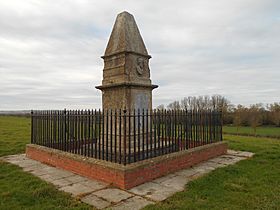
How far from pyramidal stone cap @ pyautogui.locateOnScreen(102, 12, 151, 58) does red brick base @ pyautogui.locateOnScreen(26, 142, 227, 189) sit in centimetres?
353

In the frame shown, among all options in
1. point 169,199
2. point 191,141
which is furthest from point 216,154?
point 169,199

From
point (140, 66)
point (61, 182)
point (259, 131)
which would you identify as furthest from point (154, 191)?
point (259, 131)

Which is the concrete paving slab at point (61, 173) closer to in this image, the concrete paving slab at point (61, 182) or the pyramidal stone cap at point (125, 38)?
the concrete paving slab at point (61, 182)

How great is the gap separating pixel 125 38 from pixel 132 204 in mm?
5174

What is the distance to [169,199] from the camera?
14.1ft

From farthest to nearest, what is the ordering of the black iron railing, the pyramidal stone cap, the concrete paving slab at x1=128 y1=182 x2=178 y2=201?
the pyramidal stone cap
the black iron railing
the concrete paving slab at x1=128 y1=182 x2=178 y2=201

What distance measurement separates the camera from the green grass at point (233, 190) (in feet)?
13.3

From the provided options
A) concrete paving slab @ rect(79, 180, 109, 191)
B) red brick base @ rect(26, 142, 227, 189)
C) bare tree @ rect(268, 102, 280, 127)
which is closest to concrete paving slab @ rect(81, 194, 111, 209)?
concrete paving slab @ rect(79, 180, 109, 191)

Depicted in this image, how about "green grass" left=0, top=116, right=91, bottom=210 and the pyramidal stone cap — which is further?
the pyramidal stone cap

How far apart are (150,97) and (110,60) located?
185cm

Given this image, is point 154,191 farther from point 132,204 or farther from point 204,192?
point 204,192

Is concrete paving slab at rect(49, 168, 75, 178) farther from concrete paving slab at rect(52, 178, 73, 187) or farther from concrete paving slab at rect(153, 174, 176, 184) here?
concrete paving slab at rect(153, 174, 176, 184)

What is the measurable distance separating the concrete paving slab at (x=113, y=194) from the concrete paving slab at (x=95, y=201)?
0.38ft

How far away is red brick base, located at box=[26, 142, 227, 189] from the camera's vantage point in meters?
5.00
